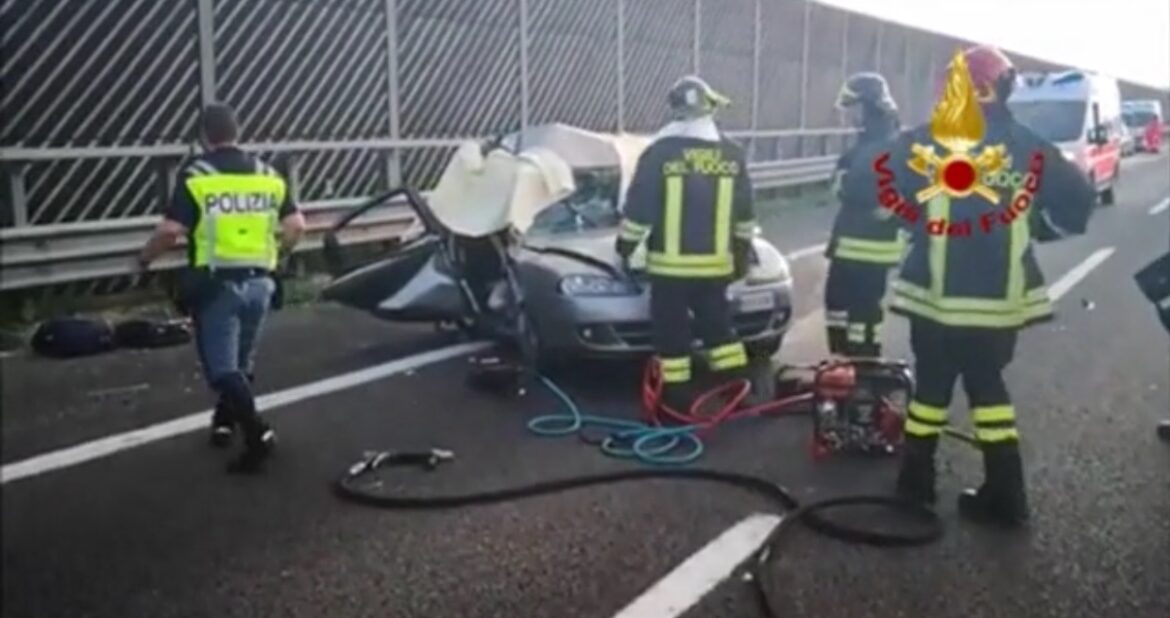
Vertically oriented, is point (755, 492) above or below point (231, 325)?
below

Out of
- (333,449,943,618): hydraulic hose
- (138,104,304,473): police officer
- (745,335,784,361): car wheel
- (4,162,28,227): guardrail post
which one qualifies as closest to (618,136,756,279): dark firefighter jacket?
(745,335,784,361): car wheel

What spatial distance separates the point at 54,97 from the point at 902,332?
376 centimetres

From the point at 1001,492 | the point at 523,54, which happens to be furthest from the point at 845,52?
the point at 1001,492

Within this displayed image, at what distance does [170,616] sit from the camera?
2010 mm

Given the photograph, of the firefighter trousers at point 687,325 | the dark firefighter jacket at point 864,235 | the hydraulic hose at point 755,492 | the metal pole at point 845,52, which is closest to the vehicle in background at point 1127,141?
the dark firefighter jacket at point 864,235

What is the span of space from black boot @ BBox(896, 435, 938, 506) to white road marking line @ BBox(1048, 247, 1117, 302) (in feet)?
10.2

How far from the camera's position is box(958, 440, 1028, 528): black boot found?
3262 millimetres

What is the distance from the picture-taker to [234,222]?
1.94 metres

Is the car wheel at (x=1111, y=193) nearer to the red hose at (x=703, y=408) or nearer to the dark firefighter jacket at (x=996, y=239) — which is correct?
the dark firefighter jacket at (x=996, y=239)

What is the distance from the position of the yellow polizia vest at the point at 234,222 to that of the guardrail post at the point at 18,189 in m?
0.63

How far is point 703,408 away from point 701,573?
57.9 inches

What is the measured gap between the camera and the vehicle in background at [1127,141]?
134 inches

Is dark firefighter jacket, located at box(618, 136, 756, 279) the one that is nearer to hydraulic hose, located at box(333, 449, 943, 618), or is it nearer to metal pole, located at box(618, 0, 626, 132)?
hydraulic hose, located at box(333, 449, 943, 618)

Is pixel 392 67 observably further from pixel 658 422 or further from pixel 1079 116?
pixel 658 422
